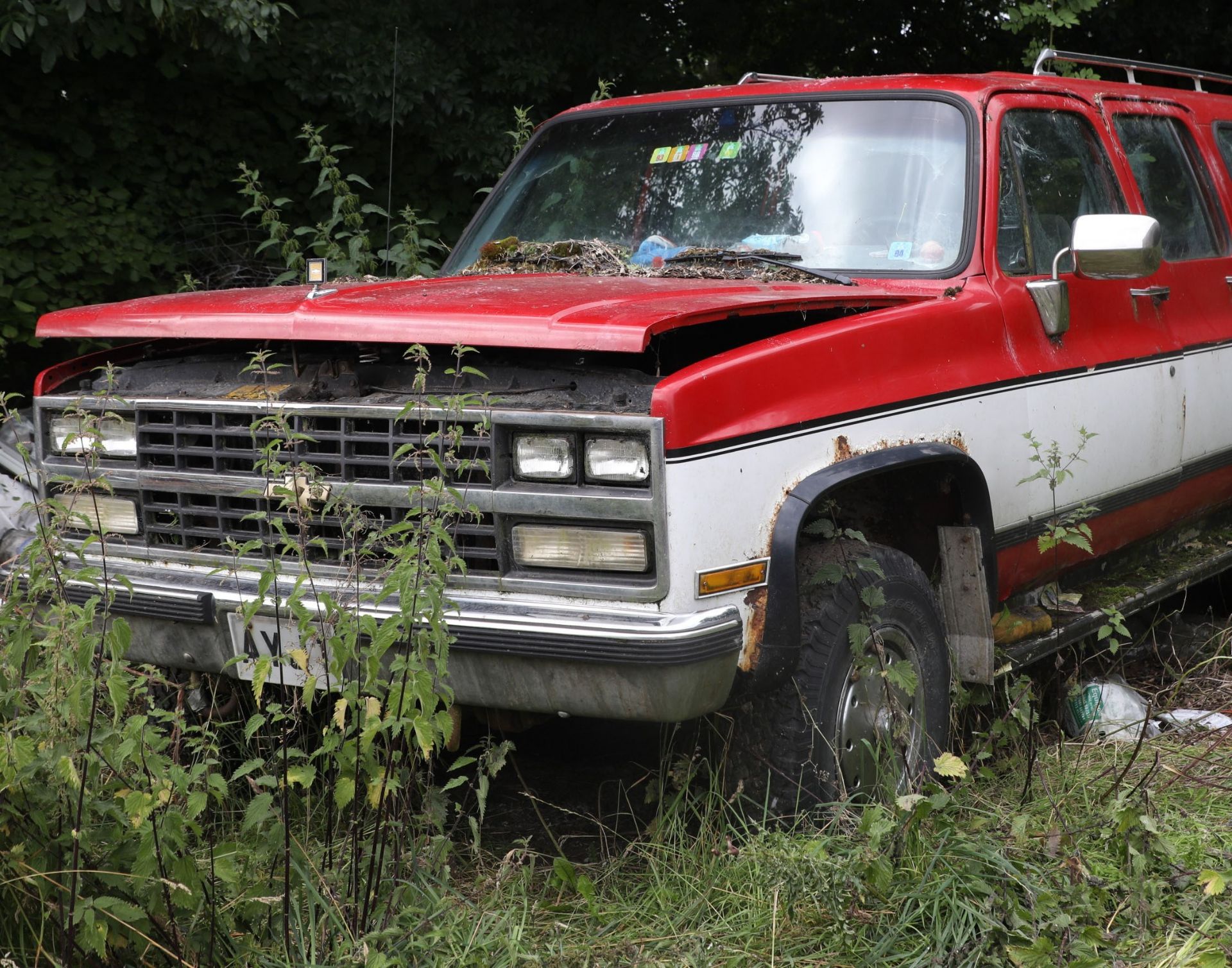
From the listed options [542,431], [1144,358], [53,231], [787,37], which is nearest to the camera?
[542,431]

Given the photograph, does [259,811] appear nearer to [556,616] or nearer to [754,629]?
[556,616]

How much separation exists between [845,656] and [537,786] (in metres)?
1.13

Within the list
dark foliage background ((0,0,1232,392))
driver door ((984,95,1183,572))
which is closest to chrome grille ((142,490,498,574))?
driver door ((984,95,1183,572))

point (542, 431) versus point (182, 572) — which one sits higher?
point (542, 431)

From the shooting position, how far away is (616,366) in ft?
10.1

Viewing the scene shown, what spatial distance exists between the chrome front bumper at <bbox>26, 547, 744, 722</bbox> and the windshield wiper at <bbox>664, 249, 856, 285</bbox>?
132 centimetres

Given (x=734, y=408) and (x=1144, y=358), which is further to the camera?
(x=1144, y=358)

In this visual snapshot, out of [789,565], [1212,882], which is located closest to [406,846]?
[789,565]

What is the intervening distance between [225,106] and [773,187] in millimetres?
6047

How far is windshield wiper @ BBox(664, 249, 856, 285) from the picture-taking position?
3.87 meters

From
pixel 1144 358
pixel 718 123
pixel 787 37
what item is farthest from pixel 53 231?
pixel 787 37

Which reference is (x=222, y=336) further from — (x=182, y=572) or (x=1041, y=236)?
(x=1041, y=236)

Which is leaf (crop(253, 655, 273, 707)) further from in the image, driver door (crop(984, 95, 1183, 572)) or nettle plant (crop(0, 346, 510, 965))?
driver door (crop(984, 95, 1183, 572))

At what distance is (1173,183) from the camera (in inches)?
205
